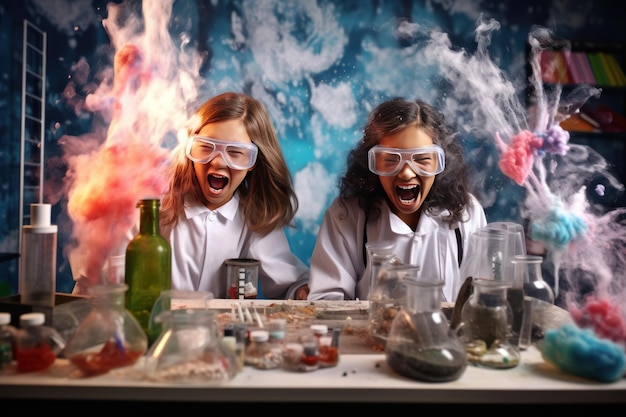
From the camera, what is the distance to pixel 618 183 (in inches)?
206

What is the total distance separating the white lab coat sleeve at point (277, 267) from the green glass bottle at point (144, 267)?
129 cm

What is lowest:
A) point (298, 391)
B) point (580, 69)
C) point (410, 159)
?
point (298, 391)

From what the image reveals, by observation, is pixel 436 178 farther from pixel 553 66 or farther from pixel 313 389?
pixel 553 66

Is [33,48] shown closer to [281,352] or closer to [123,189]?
[123,189]

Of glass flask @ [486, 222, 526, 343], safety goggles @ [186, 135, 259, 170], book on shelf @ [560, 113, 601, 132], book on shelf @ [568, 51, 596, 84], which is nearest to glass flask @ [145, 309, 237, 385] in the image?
glass flask @ [486, 222, 526, 343]

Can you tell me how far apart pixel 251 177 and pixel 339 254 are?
71 cm

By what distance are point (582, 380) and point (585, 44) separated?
14.6 feet

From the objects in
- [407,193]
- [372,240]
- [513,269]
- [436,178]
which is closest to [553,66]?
[436,178]

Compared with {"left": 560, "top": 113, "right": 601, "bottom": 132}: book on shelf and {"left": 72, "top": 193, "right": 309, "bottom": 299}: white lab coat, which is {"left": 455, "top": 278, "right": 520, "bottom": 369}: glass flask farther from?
{"left": 560, "top": 113, "right": 601, "bottom": 132}: book on shelf

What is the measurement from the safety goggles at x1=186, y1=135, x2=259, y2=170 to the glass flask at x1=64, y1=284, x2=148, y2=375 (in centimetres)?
148

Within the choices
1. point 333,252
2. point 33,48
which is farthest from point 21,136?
point 333,252

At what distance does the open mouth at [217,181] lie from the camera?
3.12 metres

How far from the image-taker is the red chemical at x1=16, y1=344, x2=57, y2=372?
1.56 m

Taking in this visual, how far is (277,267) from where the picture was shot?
3.21 meters
